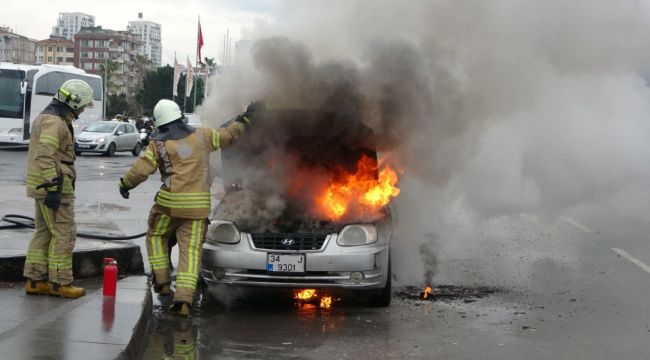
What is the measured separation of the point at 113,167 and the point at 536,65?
68.0 ft

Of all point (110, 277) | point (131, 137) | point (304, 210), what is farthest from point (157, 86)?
point (110, 277)

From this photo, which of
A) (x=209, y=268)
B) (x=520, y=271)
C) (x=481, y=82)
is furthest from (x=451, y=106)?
(x=209, y=268)

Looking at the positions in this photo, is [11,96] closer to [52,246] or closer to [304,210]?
[304,210]

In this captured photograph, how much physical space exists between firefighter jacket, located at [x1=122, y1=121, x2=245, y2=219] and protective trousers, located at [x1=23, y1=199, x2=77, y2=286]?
598mm

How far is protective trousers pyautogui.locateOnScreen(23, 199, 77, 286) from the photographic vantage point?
6.98 metres

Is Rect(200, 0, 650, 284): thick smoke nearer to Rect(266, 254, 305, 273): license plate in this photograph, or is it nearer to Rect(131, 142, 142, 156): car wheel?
Rect(266, 254, 305, 273): license plate

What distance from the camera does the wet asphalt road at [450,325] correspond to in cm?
631

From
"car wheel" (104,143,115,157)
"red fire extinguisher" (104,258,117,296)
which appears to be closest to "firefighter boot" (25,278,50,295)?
"red fire extinguisher" (104,258,117,296)

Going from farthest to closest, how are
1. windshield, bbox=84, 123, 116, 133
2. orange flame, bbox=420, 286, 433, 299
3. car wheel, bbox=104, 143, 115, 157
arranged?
windshield, bbox=84, 123, 116, 133 < car wheel, bbox=104, 143, 115, 157 < orange flame, bbox=420, 286, 433, 299

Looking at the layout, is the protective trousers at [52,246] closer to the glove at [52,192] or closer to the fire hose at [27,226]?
the glove at [52,192]

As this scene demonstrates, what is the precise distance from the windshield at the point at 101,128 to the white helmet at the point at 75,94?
29.8 meters

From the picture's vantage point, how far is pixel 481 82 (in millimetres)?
9625

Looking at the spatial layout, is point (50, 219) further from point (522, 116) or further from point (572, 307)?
point (522, 116)

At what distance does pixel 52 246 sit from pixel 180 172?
119 centimetres
